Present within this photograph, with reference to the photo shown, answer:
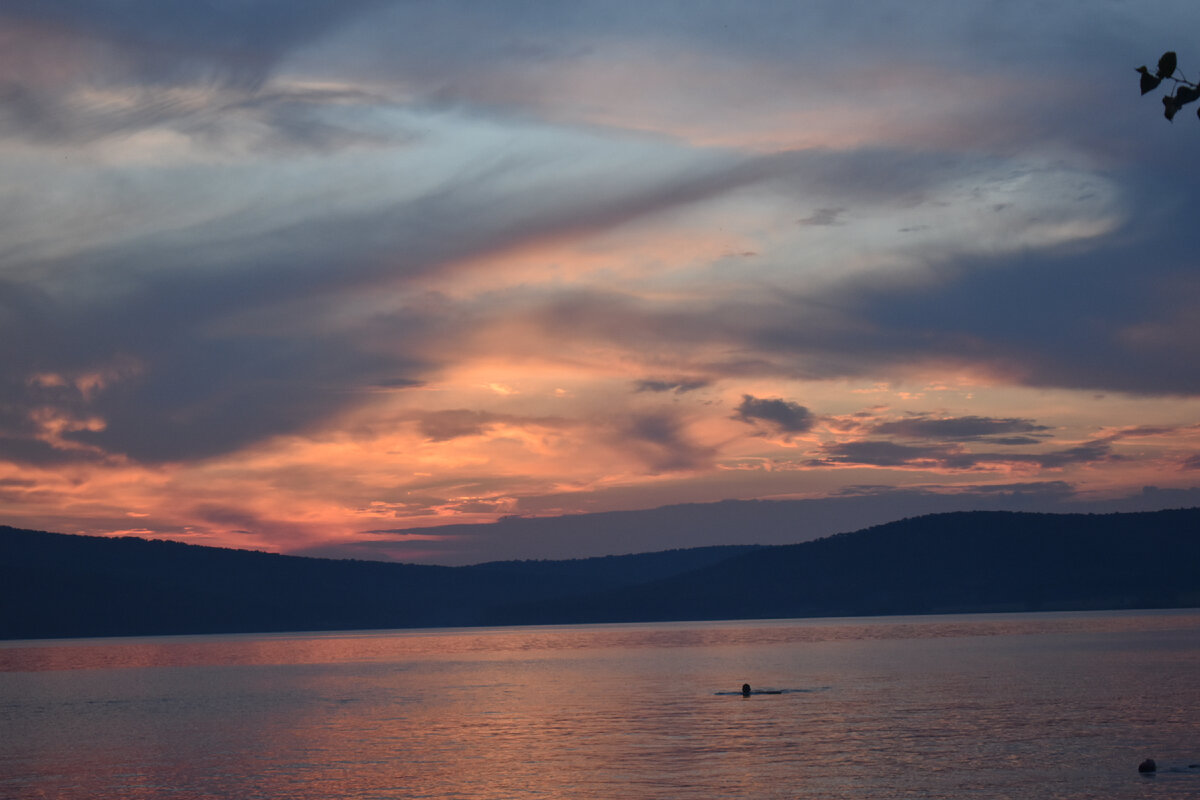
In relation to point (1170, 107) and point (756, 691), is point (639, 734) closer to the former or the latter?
point (756, 691)

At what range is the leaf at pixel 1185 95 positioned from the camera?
44.3 ft

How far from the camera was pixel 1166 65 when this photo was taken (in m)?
13.0

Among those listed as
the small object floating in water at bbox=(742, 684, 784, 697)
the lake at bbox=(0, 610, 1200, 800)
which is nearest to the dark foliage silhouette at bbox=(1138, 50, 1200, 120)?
the lake at bbox=(0, 610, 1200, 800)

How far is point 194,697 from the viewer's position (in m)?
121

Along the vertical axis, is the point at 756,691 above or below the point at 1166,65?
below

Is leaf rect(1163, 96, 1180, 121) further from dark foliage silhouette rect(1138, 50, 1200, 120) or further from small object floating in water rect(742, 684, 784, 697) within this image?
small object floating in water rect(742, 684, 784, 697)

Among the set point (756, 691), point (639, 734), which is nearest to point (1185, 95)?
point (639, 734)

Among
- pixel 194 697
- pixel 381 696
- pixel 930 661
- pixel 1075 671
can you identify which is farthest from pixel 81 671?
pixel 1075 671

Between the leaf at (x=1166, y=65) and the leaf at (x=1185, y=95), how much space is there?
48cm

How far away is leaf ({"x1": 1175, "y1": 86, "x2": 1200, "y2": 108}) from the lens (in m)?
13.5

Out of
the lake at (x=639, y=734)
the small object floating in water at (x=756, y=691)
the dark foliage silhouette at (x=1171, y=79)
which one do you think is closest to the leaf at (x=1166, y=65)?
the dark foliage silhouette at (x=1171, y=79)

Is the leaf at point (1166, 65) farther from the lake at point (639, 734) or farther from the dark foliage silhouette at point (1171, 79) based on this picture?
the lake at point (639, 734)

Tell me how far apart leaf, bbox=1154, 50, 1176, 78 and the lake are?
3861cm

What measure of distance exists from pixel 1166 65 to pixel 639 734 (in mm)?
62073
